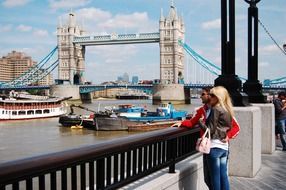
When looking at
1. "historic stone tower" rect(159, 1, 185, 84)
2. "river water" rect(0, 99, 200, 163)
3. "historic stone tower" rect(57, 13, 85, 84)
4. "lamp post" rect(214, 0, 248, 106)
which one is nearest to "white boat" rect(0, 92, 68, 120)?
"river water" rect(0, 99, 200, 163)

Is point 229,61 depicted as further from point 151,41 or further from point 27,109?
point 151,41

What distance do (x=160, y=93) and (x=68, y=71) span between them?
40.2 meters

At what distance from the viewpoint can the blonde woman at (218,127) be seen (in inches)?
150

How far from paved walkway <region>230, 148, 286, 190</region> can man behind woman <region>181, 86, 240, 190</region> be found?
1.41m

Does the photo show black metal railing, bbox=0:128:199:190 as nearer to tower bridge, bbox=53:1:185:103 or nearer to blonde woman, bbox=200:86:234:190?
blonde woman, bbox=200:86:234:190

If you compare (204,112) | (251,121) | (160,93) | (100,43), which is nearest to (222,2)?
(251,121)

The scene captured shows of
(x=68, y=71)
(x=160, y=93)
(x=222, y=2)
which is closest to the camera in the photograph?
(x=222, y=2)

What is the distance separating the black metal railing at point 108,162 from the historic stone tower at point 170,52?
4088 inches

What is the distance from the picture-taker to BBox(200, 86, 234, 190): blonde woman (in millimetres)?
3820

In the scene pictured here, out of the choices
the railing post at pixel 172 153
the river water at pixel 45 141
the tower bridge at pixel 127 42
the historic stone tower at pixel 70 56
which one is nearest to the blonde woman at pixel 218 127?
the railing post at pixel 172 153

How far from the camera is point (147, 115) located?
35594 millimetres

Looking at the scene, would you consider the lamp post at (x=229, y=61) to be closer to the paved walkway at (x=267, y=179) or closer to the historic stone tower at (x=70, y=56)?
the paved walkway at (x=267, y=179)

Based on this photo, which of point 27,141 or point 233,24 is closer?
point 233,24

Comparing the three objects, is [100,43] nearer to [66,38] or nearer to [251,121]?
[66,38]
